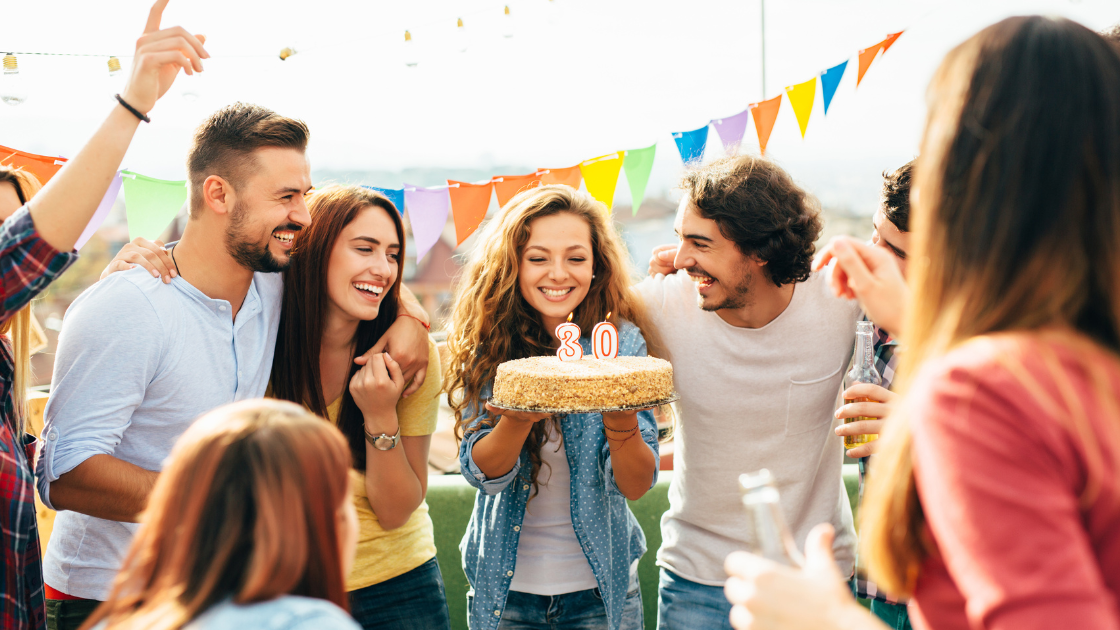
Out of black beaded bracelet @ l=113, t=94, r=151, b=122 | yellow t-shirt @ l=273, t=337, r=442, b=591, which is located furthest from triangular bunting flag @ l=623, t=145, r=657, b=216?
black beaded bracelet @ l=113, t=94, r=151, b=122

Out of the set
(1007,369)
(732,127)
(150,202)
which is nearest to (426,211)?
(150,202)

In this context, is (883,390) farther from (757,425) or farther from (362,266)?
(362,266)

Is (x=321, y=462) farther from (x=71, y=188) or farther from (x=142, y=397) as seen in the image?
(x=142, y=397)

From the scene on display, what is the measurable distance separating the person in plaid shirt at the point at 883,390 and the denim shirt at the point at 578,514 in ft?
2.24

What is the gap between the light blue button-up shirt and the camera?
2.20 metres

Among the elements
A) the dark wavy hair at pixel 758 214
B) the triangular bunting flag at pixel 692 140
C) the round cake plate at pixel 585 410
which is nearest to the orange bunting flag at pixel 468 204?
the triangular bunting flag at pixel 692 140

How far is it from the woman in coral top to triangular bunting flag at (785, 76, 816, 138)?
3.36 m

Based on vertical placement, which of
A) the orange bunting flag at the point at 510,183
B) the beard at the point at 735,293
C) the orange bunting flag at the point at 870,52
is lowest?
the beard at the point at 735,293

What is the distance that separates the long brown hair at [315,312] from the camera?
2709 mm

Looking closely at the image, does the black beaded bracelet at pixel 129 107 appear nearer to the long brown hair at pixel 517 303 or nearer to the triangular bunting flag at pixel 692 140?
the long brown hair at pixel 517 303

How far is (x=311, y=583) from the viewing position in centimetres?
127

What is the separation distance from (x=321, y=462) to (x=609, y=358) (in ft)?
4.56

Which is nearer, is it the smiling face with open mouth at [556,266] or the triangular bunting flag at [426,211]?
the smiling face with open mouth at [556,266]

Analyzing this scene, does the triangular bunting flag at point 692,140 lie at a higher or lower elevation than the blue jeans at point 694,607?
higher
